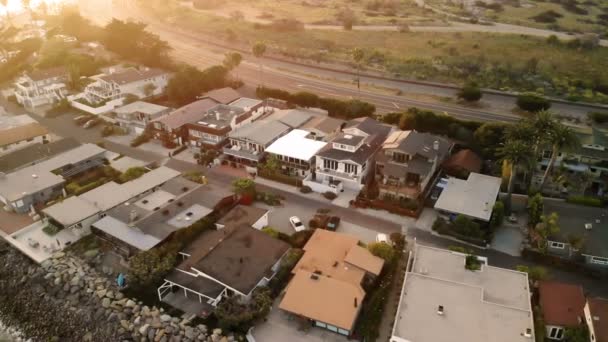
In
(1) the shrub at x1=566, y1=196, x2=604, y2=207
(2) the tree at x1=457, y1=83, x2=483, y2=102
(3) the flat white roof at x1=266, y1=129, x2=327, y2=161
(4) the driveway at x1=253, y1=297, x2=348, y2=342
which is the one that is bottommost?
(4) the driveway at x1=253, y1=297, x2=348, y2=342

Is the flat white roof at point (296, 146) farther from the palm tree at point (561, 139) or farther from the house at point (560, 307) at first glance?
the house at point (560, 307)

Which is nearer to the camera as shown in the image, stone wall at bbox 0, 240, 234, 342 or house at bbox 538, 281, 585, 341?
house at bbox 538, 281, 585, 341

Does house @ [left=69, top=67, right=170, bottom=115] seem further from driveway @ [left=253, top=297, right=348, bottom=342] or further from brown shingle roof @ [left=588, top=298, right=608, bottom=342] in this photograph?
brown shingle roof @ [left=588, top=298, right=608, bottom=342]

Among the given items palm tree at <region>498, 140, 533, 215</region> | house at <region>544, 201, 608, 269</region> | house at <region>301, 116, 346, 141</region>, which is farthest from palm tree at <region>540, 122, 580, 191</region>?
house at <region>301, 116, 346, 141</region>

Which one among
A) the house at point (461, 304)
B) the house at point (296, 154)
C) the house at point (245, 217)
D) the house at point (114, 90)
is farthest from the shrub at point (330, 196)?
the house at point (114, 90)

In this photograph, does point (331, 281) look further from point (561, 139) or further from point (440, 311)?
point (561, 139)

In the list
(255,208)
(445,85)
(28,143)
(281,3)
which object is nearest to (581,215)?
(255,208)
